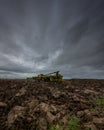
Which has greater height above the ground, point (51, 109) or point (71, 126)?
point (51, 109)

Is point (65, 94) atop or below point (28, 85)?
below

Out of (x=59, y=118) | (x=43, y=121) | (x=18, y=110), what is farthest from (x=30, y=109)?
(x=59, y=118)

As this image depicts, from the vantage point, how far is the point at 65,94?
29.6ft

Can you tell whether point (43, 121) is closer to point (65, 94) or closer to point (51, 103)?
point (51, 103)

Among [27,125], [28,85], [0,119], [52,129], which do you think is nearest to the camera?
[52,129]

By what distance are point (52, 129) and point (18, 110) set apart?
2111mm

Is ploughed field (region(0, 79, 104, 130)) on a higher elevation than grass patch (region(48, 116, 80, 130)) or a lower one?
higher

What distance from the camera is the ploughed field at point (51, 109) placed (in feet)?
22.1

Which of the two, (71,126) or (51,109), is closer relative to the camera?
(71,126)

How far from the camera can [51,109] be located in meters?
7.62

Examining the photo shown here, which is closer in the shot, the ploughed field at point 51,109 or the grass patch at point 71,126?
the grass patch at point 71,126

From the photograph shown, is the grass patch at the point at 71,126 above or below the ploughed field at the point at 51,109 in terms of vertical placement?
below

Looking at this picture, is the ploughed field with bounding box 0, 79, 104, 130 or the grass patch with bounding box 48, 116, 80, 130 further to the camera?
the ploughed field with bounding box 0, 79, 104, 130

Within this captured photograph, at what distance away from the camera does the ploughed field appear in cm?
673
